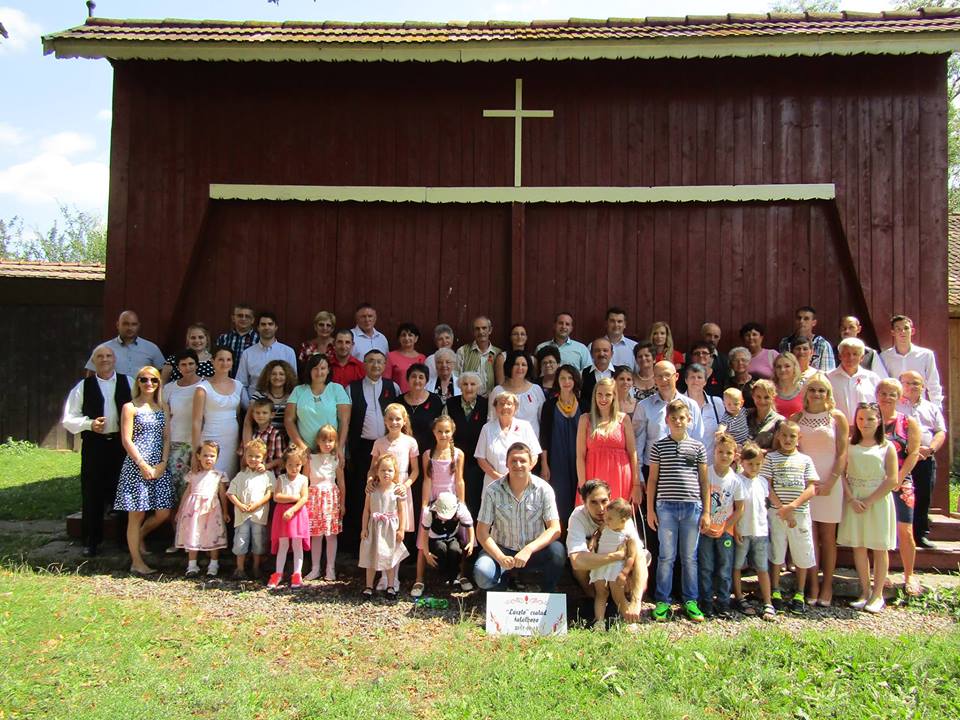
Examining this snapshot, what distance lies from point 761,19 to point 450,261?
3.74m

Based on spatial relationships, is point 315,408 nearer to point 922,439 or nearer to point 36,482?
point 922,439

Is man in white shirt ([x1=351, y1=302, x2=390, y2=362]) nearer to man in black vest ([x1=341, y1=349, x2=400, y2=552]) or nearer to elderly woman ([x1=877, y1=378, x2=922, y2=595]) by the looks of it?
man in black vest ([x1=341, y1=349, x2=400, y2=552])

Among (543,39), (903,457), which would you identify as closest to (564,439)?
(903,457)

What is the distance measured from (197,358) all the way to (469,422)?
2.42m

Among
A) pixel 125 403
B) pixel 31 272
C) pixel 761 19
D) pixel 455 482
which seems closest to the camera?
pixel 455 482

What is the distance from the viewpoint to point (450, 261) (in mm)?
7273

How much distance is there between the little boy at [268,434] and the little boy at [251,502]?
11 cm

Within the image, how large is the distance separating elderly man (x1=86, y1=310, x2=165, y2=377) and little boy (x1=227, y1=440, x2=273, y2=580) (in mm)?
1792

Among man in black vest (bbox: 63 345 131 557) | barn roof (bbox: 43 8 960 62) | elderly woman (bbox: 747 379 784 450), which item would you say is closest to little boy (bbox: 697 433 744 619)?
elderly woman (bbox: 747 379 784 450)

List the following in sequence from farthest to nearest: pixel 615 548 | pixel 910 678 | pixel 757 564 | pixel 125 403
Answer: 1. pixel 125 403
2. pixel 757 564
3. pixel 615 548
4. pixel 910 678

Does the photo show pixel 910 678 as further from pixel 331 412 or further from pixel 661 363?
pixel 331 412

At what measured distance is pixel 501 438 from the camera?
17.6ft

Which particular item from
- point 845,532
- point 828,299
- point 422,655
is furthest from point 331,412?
point 828,299

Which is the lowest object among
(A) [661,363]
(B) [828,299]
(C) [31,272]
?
(A) [661,363]
